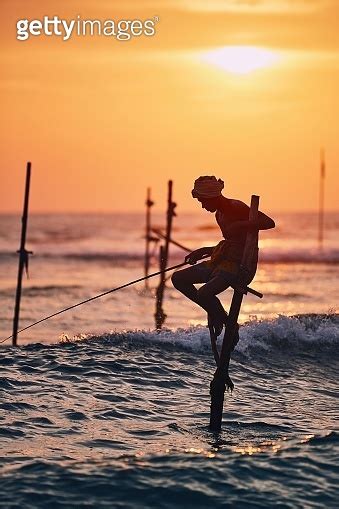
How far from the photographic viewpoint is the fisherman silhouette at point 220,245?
11.2m

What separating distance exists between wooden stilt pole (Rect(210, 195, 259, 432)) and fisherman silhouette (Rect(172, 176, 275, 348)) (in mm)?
98

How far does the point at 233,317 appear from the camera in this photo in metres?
11.6

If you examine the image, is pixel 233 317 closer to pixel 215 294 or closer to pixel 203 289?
pixel 215 294

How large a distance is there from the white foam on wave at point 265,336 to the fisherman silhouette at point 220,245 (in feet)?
18.4

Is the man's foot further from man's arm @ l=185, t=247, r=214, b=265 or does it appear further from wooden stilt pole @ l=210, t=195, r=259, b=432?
man's arm @ l=185, t=247, r=214, b=265

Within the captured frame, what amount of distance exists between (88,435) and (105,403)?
1687 mm

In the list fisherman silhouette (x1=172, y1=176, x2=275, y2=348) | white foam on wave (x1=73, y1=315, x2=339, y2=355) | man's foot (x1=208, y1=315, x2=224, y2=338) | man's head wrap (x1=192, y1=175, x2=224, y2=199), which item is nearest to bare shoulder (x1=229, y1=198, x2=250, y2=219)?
fisherman silhouette (x1=172, y1=176, x2=275, y2=348)

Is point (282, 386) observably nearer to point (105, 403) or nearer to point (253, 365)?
point (253, 365)

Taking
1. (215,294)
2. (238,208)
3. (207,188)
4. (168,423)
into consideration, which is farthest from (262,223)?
(168,423)

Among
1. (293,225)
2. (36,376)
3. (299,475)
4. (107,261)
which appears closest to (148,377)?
(36,376)

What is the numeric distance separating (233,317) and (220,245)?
92 centimetres

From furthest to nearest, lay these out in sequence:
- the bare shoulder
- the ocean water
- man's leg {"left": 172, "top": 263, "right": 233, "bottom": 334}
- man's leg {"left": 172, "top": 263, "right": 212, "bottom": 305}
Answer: man's leg {"left": 172, "top": 263, "right": 212, "bottom": 305} → man's leg {"left": 172, "top": 263, "right": 233, "bottom": 334} → the bare shoulder → the ocean water

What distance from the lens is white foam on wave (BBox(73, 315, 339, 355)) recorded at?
1739 centimetres

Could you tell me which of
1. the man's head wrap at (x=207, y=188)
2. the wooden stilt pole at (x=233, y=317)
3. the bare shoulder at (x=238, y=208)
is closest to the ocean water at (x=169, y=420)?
the wooden stilt pole at (x=233, y=317)
